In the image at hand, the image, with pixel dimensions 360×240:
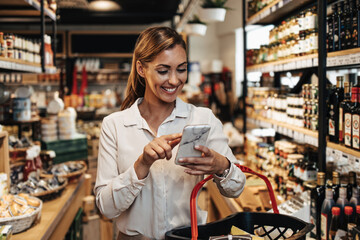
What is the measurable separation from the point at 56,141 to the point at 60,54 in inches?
243

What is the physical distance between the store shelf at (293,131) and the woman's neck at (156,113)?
113 cm

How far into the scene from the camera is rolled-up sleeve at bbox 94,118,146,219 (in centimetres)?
152

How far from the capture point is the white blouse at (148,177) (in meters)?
1.65

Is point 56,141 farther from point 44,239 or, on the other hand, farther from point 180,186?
point 180,186

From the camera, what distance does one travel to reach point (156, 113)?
178 centimetres

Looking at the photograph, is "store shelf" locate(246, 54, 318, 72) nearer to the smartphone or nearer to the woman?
the woman

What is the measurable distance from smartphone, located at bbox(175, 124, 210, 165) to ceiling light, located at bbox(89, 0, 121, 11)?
778 centimetres

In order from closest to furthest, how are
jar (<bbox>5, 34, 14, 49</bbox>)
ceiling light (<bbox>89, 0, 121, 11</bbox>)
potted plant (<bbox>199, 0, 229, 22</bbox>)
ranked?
jar (<bbox>5, 34, 14, 49</bbox>) → potted plant (<bbox>199, 0, 229, 22</bbox>) → ceiling light (<bbox>89, 0, 121, 11</bbox>)

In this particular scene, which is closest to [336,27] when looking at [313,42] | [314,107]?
[313,42]

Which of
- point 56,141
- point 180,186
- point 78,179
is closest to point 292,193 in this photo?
point 180,186

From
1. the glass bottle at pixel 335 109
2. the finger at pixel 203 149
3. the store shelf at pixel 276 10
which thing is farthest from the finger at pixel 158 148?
the store shelf at pixel 276 10

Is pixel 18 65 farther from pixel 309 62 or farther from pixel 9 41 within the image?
pixel 309 62

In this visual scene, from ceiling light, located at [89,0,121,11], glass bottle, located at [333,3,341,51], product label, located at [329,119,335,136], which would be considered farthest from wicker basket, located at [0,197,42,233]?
ceiling light, located at [89,0,121,11]

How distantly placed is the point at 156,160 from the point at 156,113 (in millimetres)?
250
